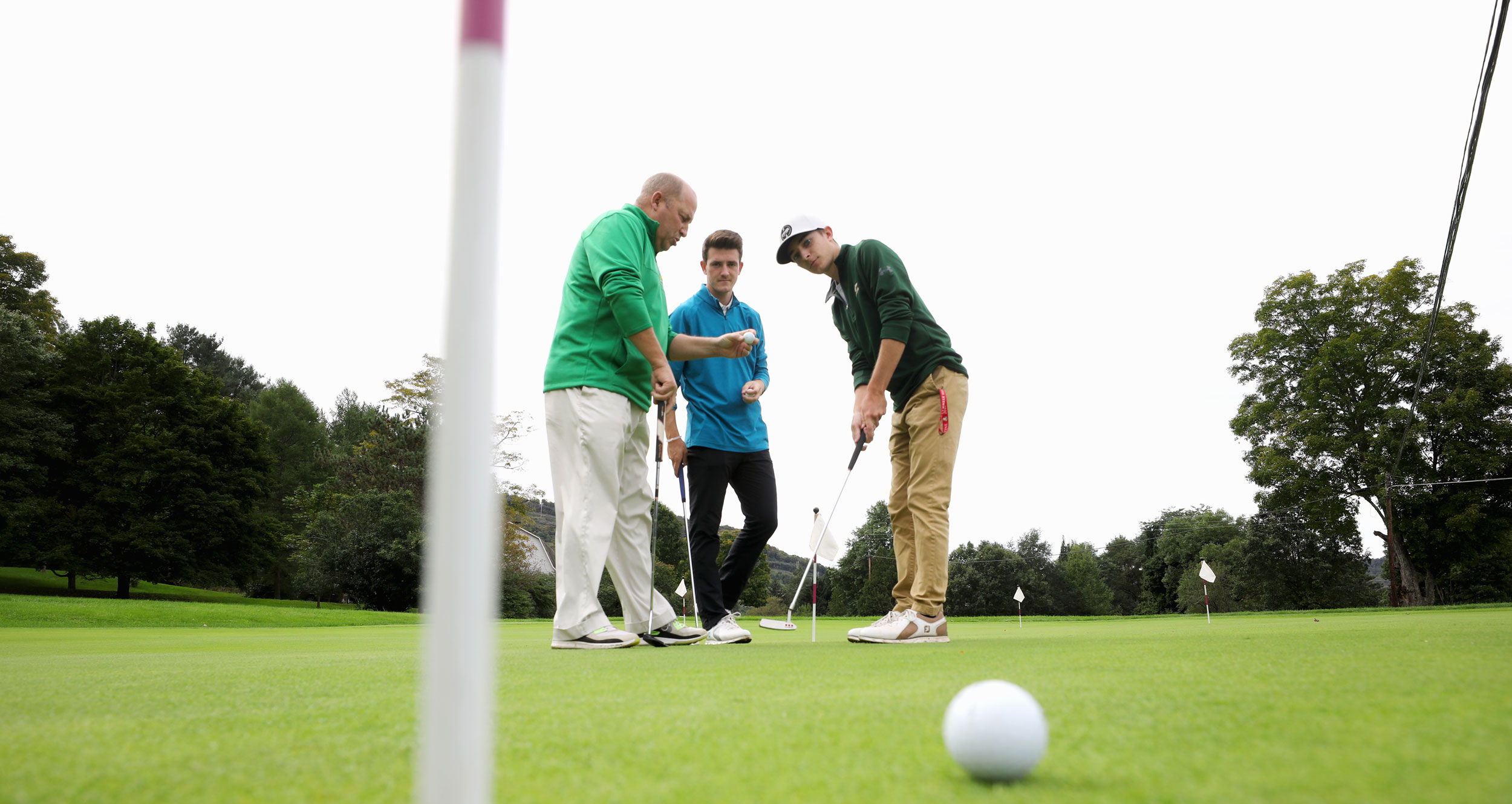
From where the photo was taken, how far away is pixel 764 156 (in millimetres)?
9547

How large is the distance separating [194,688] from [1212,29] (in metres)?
11.4

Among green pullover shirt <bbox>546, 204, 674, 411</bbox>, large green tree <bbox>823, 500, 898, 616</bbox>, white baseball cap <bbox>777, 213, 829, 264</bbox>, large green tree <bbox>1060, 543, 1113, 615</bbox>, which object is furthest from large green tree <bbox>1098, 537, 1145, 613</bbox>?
green pullover shirt <bbox>546, 204, 674, 411</bbox>

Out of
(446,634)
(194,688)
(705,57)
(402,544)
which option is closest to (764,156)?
(705,57)

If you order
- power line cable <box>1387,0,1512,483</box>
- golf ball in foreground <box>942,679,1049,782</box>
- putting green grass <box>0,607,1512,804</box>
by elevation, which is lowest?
putting green grass <box>0,607,1512,804</box>

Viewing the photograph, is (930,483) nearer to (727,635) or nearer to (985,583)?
(727,635)

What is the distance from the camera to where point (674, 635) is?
15.2ft

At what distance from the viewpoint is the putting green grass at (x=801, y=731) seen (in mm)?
1154

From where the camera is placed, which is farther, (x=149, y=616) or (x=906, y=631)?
(x=149, y=616)

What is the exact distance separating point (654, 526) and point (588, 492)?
1234 millimetres

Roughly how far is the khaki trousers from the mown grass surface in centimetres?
2504

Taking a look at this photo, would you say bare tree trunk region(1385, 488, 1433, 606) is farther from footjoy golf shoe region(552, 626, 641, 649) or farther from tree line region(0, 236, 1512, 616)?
footjoy golf shoe region(552, 626, 641, 649)

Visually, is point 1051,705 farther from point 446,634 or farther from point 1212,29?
point 1212,29

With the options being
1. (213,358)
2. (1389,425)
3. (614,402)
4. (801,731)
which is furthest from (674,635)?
(213,358)

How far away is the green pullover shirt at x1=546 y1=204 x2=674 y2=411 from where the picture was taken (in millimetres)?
4215
